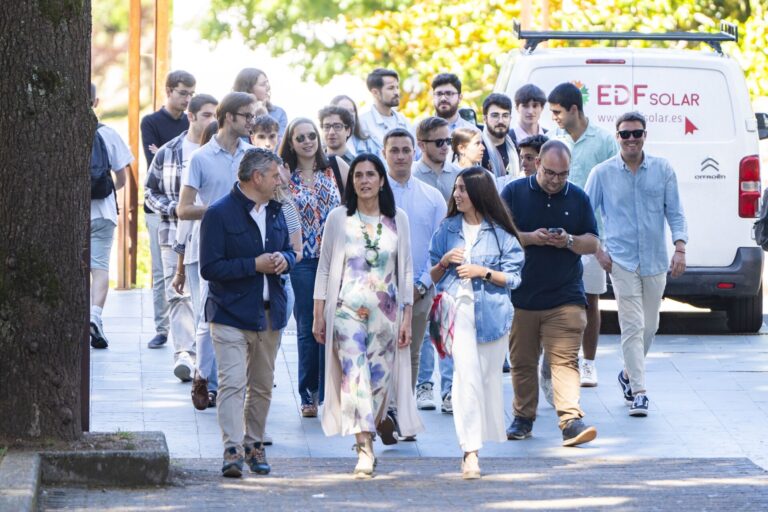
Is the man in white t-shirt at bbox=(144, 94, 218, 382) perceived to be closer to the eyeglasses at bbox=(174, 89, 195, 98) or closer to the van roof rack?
the eyeglasses at bbox=(174, 89, 195, 98)

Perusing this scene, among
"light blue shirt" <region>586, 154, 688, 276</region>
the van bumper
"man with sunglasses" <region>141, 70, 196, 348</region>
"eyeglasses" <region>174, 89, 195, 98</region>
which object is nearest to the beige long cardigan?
"light blue shirt" <region>586, 154, 688, 276</region>

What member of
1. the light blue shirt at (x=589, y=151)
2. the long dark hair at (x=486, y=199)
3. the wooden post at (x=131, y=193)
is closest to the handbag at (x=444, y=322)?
the long dark hair at (x=486, y=199)

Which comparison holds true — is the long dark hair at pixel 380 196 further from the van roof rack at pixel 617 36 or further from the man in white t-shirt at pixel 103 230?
the van roof rack at pixel 617 36

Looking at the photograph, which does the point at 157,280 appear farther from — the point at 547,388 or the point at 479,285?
the point at 479,285

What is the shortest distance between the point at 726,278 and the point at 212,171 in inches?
197

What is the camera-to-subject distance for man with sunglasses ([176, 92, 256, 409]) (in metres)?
11.2

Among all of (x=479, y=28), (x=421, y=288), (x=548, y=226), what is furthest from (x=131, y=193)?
(x=479, y=28)

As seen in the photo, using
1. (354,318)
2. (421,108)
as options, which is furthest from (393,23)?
(354,318)

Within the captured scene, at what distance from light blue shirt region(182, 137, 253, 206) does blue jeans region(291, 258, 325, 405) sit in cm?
66

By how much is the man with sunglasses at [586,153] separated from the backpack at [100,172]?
321 centimetres

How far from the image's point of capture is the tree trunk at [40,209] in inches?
359

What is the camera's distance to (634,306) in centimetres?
1170

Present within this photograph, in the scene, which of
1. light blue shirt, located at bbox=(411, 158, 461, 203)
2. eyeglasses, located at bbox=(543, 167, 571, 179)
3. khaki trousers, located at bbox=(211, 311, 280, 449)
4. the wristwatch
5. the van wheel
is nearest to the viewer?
khaki trousers, located at bbox=(211, 311, 280, 449)

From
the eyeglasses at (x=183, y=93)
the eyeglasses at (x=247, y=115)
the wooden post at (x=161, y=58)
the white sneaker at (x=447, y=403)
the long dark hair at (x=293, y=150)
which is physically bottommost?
the white sneaker at (x=447, y=403)
